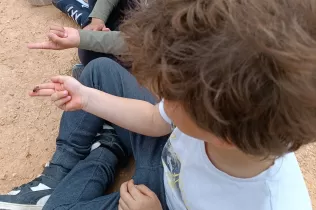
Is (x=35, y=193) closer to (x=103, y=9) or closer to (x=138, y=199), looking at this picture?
(x=138, y=199)

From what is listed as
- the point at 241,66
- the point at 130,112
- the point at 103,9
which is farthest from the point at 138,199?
the point at 103,9

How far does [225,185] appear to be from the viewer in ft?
2.54

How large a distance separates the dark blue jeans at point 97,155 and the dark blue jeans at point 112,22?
0.70 ft

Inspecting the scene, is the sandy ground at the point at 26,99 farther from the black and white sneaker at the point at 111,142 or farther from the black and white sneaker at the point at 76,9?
the black and white sneaker at the point at 111,142

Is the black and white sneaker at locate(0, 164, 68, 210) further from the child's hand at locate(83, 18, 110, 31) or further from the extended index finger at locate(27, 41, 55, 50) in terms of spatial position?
the child's hand at locate(83, 18, 110, 31)

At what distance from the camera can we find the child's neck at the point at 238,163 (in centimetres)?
74

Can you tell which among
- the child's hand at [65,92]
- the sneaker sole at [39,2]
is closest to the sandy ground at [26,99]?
the sneaker sole at [39,2]

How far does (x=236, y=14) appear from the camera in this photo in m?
0.58

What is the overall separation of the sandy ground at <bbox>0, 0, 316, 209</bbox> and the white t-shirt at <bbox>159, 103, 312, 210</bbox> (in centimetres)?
51

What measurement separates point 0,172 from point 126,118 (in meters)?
0.49

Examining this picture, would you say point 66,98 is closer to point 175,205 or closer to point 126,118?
point 126,118

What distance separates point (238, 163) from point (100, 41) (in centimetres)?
73

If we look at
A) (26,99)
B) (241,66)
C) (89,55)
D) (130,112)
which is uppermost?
(241,66)

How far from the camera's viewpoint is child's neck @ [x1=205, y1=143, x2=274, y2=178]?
2.43 ft
